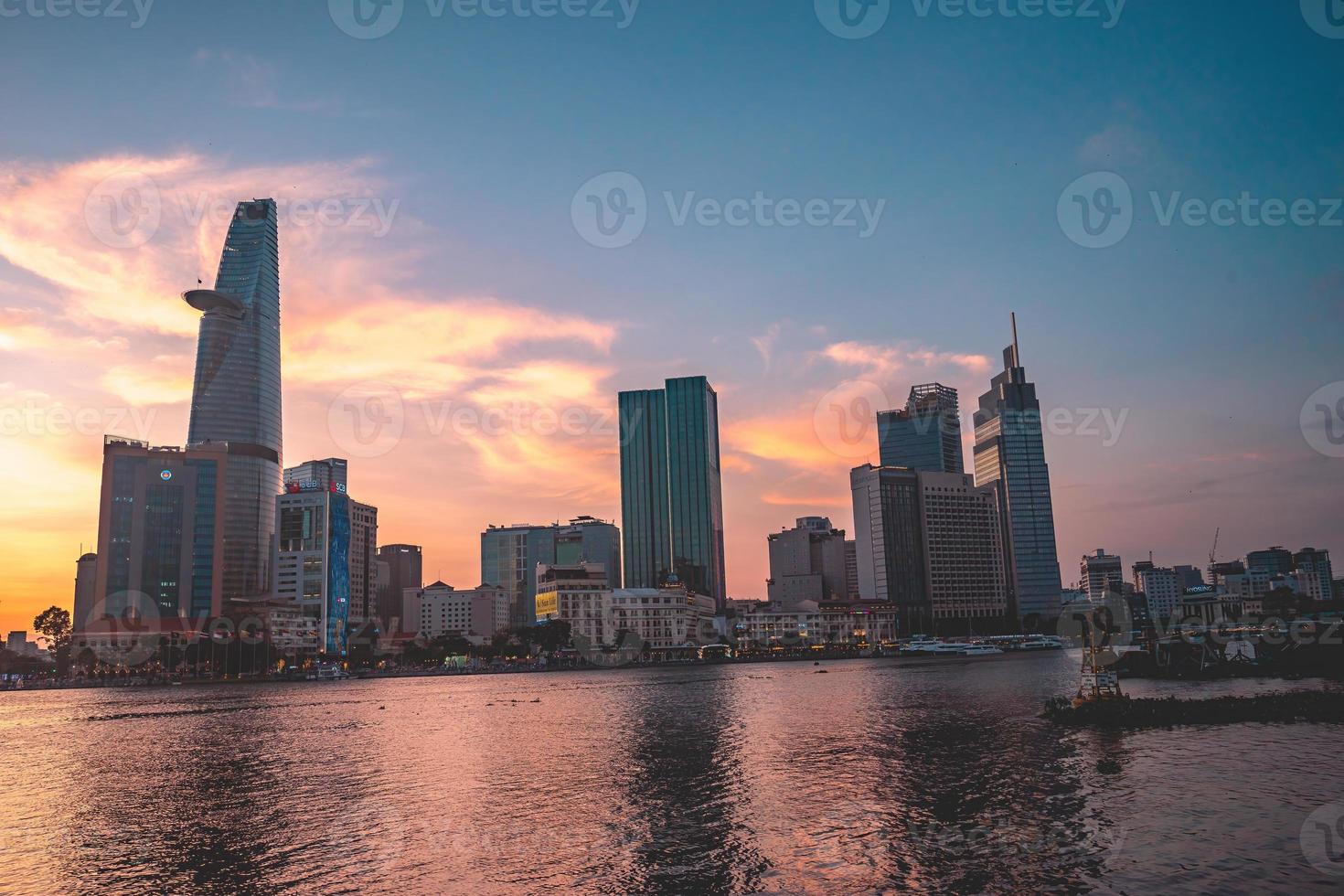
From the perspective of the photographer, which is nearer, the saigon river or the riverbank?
the saigon river

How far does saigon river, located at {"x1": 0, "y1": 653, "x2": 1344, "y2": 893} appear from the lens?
36250mm

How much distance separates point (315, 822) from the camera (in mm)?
47938

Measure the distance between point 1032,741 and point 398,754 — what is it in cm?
5036

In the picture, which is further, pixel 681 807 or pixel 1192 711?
pixel 1192 711

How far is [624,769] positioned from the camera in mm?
62156

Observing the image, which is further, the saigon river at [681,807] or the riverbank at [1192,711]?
the riverbank at [1192,711]

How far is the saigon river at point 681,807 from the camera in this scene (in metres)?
36.2

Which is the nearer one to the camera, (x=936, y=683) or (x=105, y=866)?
(x=105, y=866)

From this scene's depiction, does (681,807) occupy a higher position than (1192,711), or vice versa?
(1192,711)

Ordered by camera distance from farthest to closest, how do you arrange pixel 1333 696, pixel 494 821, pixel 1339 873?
pixel 1333 696 < pixel 494 821 < pixel 1339 873

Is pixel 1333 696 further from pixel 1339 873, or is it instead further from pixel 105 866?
pixel 105 866

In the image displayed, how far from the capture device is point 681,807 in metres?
49.0

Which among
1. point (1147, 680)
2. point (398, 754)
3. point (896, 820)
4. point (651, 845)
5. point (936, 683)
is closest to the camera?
point (651, 845)

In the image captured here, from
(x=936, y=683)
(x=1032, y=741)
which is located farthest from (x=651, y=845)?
(x=936, y=683)
